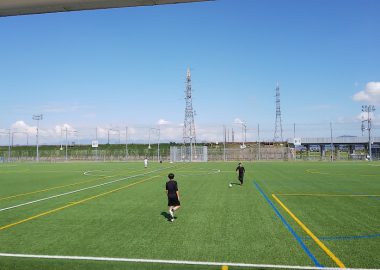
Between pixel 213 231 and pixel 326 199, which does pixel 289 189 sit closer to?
Answer: pixel 326 199

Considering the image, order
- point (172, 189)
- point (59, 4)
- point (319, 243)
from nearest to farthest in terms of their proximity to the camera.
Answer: point (59, 4)
point (319, 243)
point (172, 189)

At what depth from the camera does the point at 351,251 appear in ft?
30.9

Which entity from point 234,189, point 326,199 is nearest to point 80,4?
point 326,199

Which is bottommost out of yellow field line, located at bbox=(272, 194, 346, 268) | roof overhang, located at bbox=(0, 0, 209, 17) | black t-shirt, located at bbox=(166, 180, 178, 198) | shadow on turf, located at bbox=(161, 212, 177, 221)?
yellow field line, located at bbox=(272, 194, 346, 268)

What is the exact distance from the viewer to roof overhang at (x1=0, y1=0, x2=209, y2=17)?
562 centimetres

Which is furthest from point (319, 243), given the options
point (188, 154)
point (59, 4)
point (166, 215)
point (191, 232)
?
point (188, 154)

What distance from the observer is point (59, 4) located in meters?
5.72

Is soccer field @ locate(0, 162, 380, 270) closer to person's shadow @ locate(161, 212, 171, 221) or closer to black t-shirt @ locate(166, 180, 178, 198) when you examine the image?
person's shadow @ locate(161, 212, 171, 221)

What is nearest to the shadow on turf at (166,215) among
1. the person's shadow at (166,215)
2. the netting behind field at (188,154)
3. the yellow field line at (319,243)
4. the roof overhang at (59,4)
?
the person's shadow at (166,215)

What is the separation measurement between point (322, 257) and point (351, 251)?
103 centimetres

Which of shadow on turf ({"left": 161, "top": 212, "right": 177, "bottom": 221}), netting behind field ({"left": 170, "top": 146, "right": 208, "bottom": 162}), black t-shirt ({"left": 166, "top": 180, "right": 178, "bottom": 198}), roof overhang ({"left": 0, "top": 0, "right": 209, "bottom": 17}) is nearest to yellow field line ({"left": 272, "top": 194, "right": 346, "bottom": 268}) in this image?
black t-shirt ({"left": 166, "top": 180, "right": 178, "bottom": 198})

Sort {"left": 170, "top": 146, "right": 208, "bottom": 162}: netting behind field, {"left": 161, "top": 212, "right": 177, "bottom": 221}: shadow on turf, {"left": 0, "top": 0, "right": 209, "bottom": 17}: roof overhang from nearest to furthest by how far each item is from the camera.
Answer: {"left": 0, "top": 0, "right": 209, "bottom": 17}: roof overhang → {"left": 161, "top": 212, "right": 177, "bottom": 221}: shadow on turf → {"left": 170, "top": 146, "right": 208, "bottom": 162}: netting behind field

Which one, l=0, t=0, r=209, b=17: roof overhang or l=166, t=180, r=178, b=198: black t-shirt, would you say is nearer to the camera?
l=0, t=0, r=209, b=17: roof overhang

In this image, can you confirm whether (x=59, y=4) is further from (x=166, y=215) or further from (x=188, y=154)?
(x=188, y=154)
